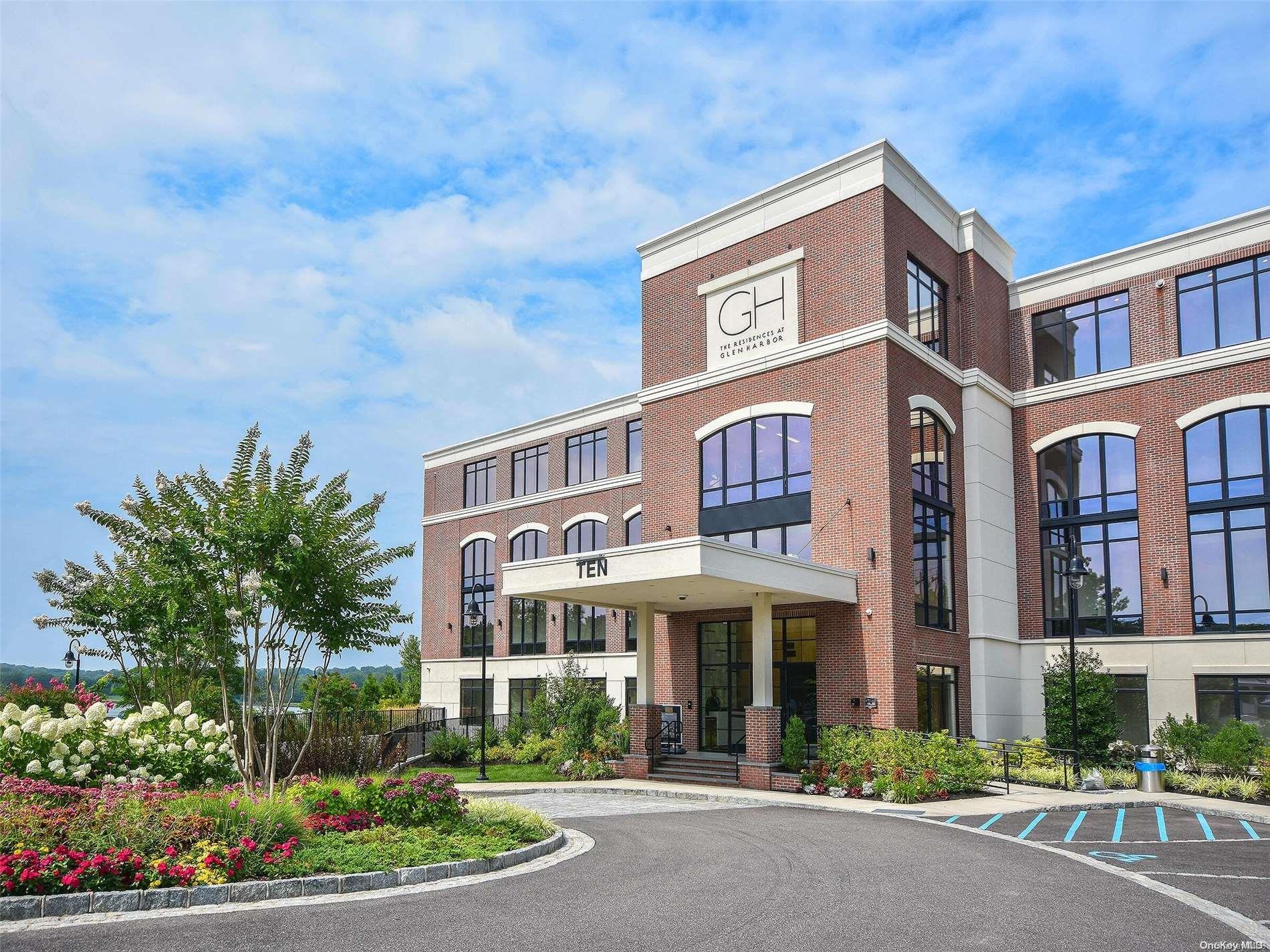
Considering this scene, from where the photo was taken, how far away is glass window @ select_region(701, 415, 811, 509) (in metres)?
26.4

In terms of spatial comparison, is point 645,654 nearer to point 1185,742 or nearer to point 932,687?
point 932,687

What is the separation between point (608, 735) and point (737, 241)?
1371cm

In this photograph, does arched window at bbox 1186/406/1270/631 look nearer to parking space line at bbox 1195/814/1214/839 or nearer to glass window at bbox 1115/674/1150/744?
glass window at bbox 1115/674/1150/744

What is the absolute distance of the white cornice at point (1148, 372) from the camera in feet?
83.1

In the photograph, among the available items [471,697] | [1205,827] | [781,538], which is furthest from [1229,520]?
[471,697]

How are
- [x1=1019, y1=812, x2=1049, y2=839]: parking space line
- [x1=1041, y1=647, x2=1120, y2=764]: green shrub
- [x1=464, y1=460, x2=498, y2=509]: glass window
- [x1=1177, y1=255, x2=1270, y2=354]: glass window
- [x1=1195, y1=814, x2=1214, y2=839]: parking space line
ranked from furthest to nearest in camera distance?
[x1=464, y1=460, x2=498, y2=509]: glass window < [x1=1177, y1=255, x2=1270, y2=354]: glass window < [x1=1041, y1=647, x2=1120, y2=764]: green shrub < [x1=1195, y1=814, x2=1214, y2=839]: parking space line < [x1=1019, y1=812, x2=1049, y2=839]: parking space line

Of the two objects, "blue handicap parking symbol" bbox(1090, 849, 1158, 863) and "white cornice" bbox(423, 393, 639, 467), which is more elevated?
"white cornice" bbox(423, 393, 639, 467)

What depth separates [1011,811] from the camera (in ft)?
61.8

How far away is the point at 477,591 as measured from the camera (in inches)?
1775

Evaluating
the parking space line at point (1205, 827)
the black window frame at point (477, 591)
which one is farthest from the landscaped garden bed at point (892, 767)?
the black window frame at point (477, 591)

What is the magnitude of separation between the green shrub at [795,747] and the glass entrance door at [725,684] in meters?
3.18

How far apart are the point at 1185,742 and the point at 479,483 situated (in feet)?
101

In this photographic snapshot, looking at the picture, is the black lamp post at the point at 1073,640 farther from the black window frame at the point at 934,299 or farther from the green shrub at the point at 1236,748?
the black window frame at the point at 934,299

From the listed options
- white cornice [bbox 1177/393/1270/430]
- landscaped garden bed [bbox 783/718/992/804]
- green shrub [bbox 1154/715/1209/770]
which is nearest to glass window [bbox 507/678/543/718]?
landscaped garden bed [bbox 783/718/992/804]
